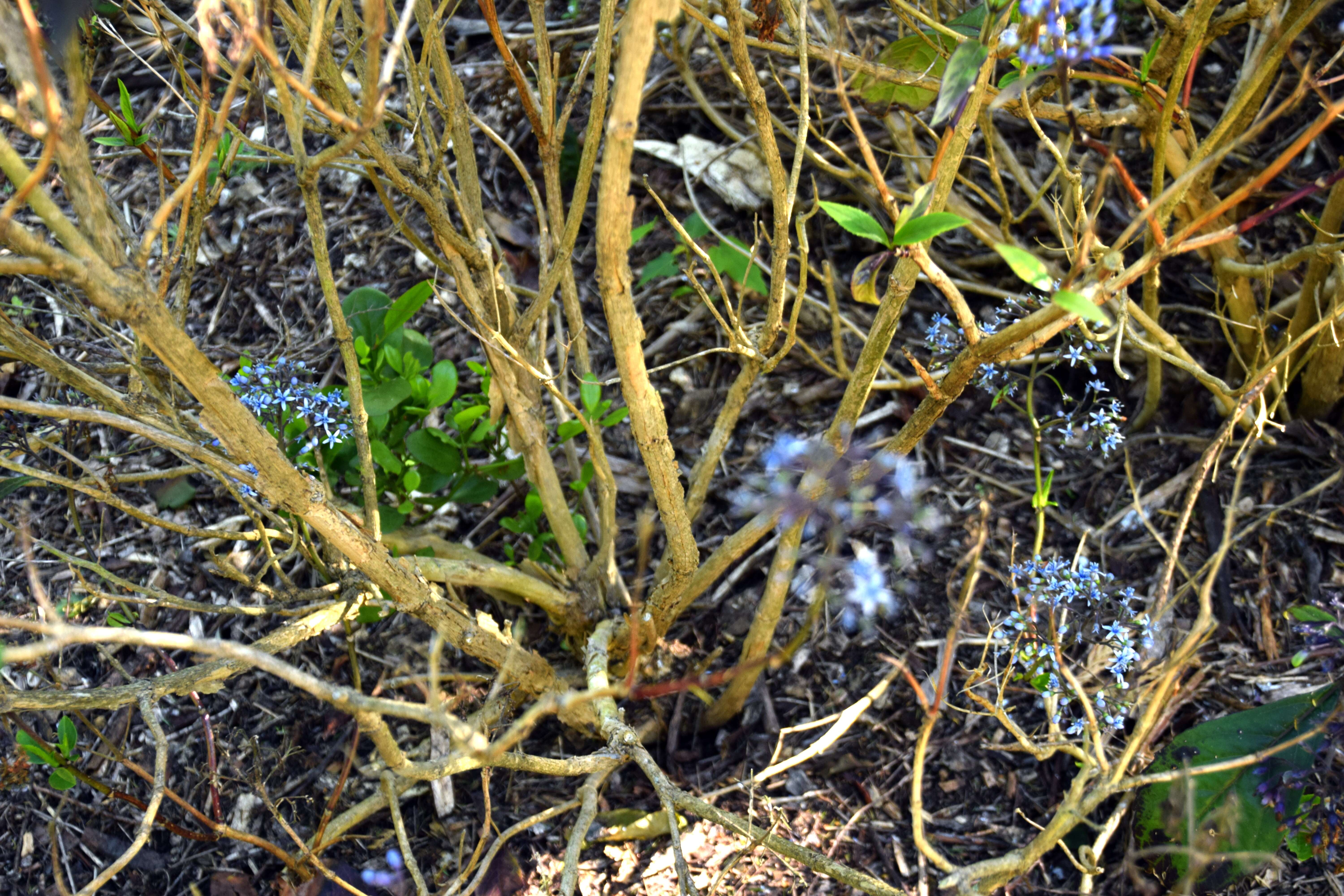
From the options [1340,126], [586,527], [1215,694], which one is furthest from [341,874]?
[1340,126]

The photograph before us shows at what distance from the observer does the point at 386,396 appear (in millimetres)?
2025

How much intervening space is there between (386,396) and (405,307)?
0.22 meters

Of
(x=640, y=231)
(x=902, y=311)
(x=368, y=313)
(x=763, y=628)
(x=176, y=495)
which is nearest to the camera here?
(x=902, y=311)

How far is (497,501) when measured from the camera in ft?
8.57

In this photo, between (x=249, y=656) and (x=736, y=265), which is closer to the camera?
(x=249, y=656)

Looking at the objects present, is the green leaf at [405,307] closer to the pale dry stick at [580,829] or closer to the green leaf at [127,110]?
the green leaf at [127,110]

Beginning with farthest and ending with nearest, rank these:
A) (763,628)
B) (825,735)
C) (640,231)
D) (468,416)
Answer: (640,231) → (468,416) → (763,628) → (825,735)

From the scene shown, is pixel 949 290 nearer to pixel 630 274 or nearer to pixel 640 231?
pixel 630 274

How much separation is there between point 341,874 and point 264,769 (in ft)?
1.29

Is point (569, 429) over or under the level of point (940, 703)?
under

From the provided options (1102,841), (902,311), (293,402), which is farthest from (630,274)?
(1102,841)

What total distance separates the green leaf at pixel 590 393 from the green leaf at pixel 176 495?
4.15 feet

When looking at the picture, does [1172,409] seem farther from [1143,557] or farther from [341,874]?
[341,874]

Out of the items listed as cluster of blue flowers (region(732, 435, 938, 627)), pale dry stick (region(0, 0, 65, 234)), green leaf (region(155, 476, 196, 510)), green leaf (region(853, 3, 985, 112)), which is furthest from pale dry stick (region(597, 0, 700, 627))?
green leaf (region(155, 476, 196, 510))
